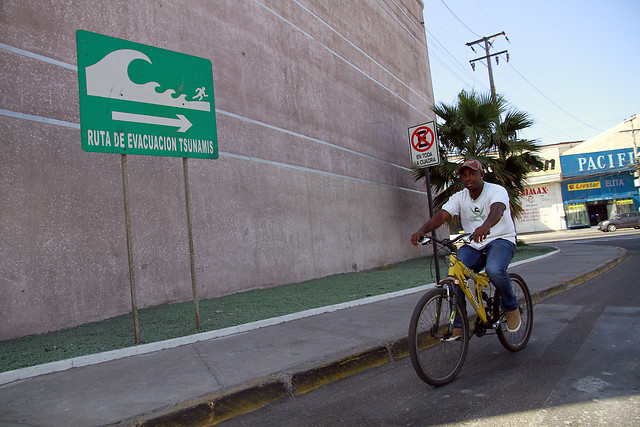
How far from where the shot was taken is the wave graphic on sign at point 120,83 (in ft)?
14.9

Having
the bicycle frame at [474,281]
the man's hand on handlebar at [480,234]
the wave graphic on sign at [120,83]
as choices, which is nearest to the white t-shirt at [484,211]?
the bicycle frame at [474,281]

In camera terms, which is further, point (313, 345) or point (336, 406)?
point (313, 345)

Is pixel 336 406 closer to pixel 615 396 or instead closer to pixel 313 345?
pixel 313 345

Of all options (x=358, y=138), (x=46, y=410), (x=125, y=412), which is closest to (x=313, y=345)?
(x=125, y=412)

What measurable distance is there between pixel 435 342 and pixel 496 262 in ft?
3.28

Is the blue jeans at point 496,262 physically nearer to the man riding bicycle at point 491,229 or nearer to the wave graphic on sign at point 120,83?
the man riding bicycle at point 491,229

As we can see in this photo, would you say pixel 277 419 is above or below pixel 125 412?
below

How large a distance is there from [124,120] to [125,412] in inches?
118

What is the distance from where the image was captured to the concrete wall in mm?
5168

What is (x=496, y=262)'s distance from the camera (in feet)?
13.1

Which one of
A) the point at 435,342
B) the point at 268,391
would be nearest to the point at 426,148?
the point at 435,342

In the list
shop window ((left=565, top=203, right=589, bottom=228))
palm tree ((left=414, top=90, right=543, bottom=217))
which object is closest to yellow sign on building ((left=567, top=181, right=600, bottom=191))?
shop window ((left=565, top=203, right=589, bottom=228))

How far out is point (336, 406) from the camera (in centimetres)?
329

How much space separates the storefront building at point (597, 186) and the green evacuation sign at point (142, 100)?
1658 inches
